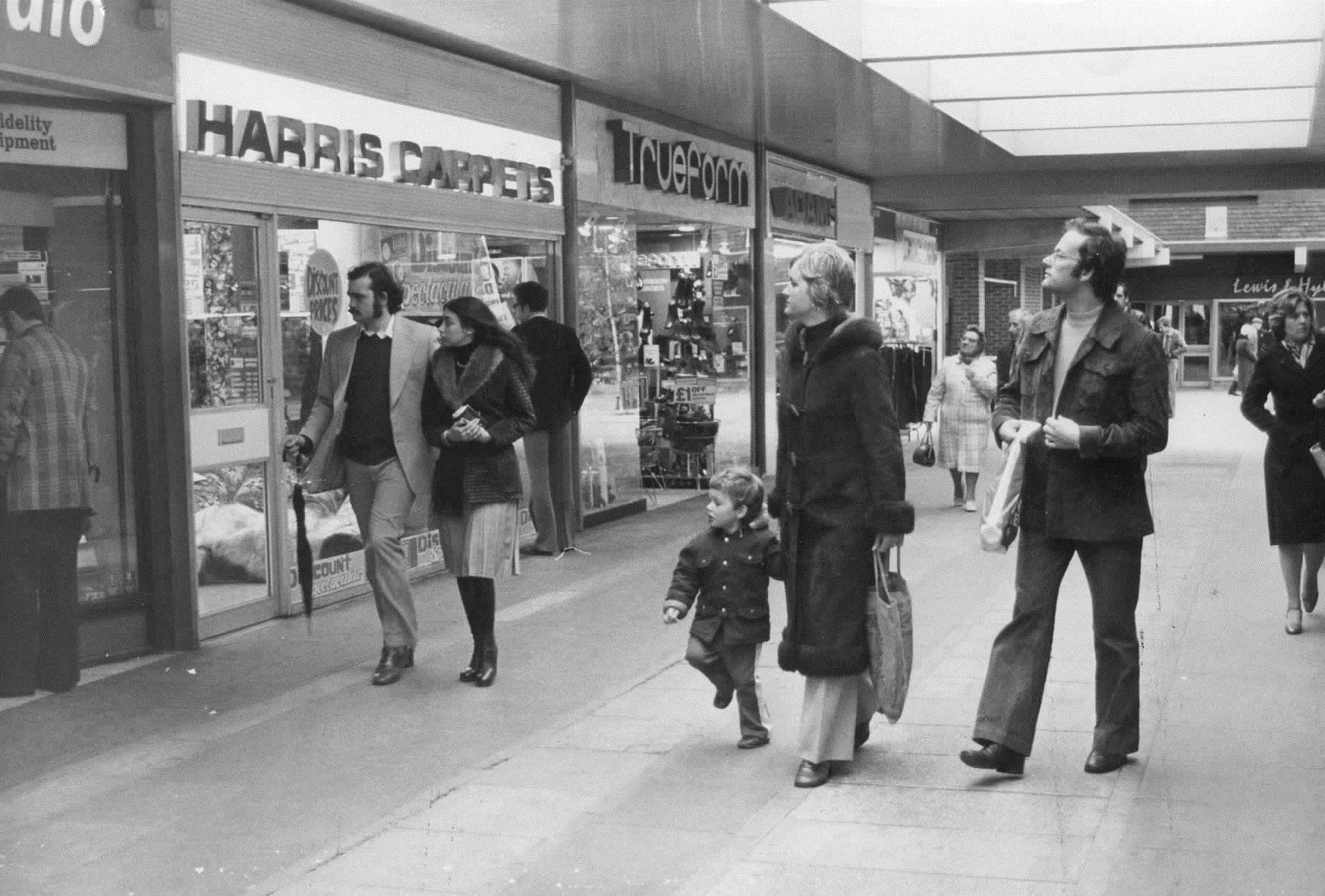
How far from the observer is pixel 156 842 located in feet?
18.2

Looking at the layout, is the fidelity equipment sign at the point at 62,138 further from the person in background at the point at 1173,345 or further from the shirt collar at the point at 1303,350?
the person in background at the point at 1173,345

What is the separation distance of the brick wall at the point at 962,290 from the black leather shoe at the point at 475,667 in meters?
26.3

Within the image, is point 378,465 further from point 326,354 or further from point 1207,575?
point 1207,575

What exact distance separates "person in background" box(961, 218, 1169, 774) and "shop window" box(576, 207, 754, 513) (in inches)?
310

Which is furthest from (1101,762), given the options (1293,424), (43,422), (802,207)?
(802,207)

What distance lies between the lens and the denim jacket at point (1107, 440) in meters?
5.86

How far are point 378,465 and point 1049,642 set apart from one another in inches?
128

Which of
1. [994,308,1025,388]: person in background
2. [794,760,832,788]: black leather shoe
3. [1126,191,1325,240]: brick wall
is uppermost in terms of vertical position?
[1126,191,1325,240]: brick wall

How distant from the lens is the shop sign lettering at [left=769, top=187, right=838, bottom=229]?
61.8 ft

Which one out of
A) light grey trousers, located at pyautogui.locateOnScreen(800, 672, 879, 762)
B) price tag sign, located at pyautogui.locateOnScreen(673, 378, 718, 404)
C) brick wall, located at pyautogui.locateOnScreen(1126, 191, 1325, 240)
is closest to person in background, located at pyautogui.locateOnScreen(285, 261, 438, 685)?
light grey trousers, located at pyautogui.locateOnScreen(800, 672, 879, 762)

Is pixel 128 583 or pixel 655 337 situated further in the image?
pixel 655 337

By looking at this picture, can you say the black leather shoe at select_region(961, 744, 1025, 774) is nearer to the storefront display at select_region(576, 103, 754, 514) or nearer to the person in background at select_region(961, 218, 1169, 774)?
the person in background at select_region(961, 218, 1169, 774)

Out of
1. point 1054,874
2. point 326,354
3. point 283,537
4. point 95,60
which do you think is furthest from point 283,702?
point 1054,874

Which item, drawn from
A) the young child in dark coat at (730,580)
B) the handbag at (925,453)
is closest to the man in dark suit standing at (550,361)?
the handbag at (925,453)
